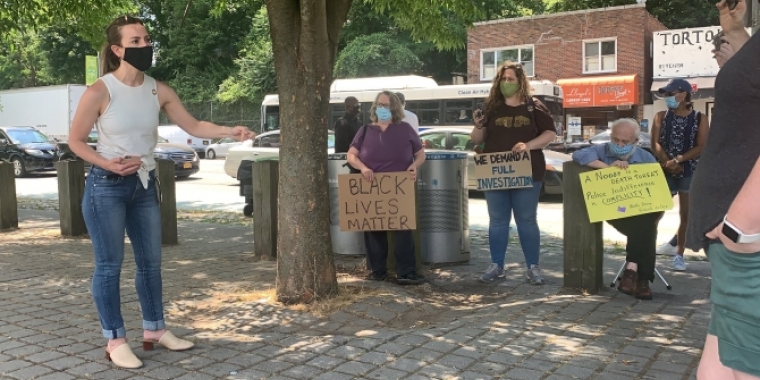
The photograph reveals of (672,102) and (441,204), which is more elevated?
(672,102)

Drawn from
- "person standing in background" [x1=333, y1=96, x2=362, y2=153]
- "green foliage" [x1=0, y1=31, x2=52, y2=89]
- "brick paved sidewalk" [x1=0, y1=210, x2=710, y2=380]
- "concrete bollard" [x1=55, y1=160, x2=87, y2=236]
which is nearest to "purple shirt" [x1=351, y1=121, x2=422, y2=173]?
"brick paved sidewalk" [x1=0, y1=210, x2=710, y2=380]

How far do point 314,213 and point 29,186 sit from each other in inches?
678

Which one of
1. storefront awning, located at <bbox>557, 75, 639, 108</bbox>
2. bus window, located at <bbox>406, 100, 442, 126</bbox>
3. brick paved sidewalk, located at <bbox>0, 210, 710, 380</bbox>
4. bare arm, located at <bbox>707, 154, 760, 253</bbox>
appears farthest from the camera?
storefront awning, located at <bbox>557, 75, 639, 108</bbox>

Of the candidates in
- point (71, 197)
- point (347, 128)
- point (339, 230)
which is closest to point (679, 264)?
point (339, 230)

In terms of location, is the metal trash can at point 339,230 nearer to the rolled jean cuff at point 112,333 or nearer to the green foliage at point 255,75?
the rolled jean cuff at point 112,333

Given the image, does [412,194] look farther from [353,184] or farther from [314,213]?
[314,213]

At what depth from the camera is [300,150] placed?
5.33 metres

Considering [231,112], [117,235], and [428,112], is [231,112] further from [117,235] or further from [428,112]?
[117,235]

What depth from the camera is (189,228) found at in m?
10.3

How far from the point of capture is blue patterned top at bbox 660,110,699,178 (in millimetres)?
6691

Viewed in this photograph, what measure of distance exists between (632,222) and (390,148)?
2.11 meters

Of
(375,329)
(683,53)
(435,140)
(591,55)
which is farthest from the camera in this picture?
(591,55)

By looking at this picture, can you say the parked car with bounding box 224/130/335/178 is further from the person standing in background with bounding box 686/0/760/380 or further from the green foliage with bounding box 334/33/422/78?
the green foliage with bounding box 334/33/422/78

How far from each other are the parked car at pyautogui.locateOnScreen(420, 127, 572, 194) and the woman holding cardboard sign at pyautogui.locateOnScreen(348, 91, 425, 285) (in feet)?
27.6
